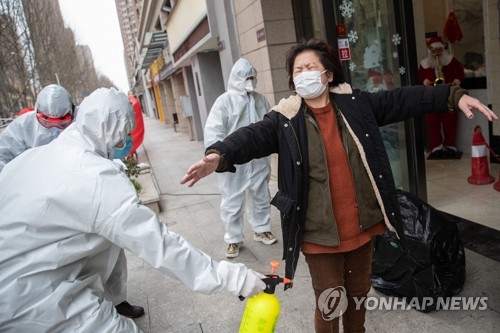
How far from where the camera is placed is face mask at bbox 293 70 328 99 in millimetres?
1861

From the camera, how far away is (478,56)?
610cm

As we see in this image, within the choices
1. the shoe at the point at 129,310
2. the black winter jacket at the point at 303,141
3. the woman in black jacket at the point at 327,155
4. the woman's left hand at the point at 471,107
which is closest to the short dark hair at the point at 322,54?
the woman in black jacket at the point at 327,155

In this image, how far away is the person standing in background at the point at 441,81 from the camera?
5918 mm

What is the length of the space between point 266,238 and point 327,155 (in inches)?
93.7

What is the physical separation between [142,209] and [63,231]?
301mm

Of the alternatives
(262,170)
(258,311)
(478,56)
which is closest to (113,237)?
(258,311)

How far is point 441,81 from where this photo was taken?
569 cm

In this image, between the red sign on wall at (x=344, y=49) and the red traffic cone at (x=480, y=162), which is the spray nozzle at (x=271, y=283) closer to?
the red sign on wall at (x=344, y=49)

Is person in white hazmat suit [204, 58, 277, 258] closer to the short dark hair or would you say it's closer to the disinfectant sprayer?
the short dark hair

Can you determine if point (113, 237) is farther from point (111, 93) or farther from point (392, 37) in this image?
point (392, 37)

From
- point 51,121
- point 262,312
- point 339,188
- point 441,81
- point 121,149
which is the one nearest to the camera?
point 262,312

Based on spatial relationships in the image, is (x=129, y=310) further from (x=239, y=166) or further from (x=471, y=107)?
(x=471, y=107)

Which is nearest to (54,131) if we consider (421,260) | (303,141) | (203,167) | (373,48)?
(203,167)

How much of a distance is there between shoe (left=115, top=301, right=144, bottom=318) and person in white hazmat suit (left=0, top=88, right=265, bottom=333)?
5.00ft
